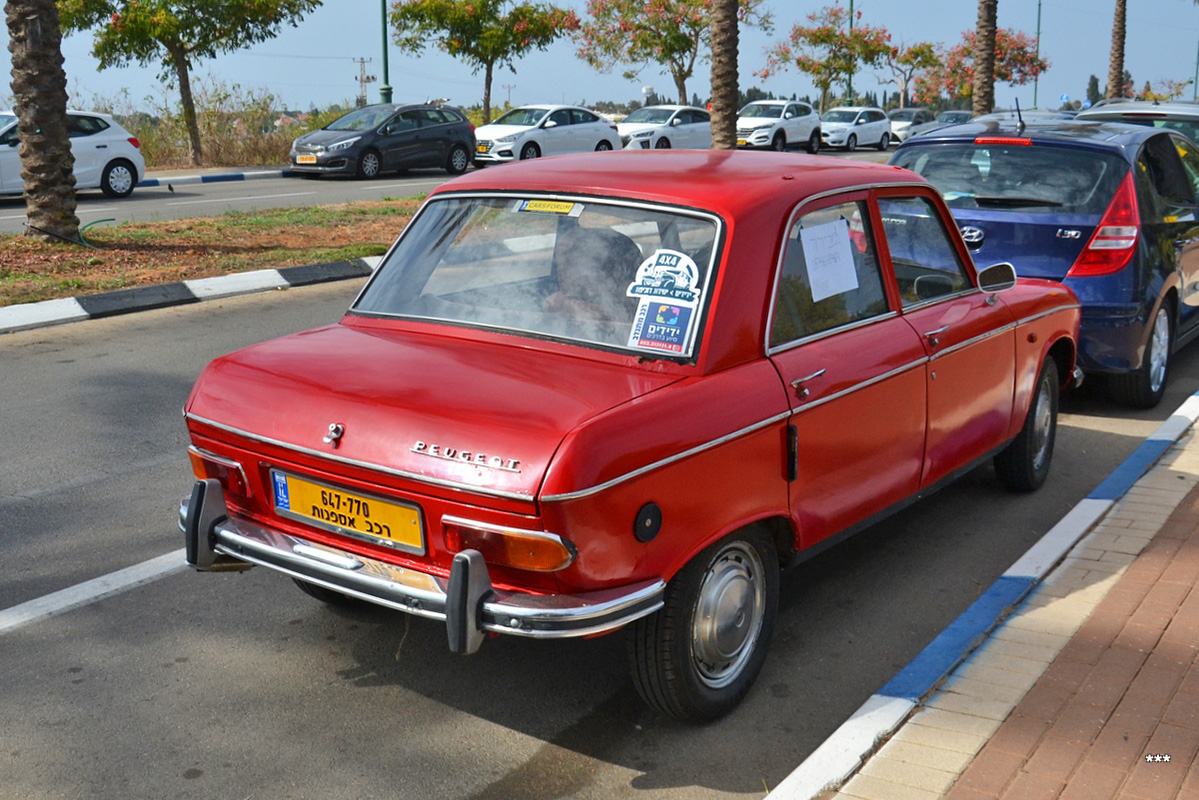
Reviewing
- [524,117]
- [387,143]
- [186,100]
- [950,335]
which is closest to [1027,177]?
[950,335]

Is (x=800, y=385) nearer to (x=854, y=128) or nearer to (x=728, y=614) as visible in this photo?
(x=728, y=614)

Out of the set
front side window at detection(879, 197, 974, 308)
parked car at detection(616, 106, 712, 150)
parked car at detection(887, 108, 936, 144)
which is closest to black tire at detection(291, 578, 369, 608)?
front side window at detection(879, 197, 974, 308)

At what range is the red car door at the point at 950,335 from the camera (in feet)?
16.0

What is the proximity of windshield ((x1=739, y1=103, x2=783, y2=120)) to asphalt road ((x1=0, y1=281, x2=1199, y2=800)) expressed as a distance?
32664 mm

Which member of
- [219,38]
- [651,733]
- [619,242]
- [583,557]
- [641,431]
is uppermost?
[219,38]

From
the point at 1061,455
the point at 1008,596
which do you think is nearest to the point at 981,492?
the point at 1061,455

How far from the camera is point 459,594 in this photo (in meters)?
3.29

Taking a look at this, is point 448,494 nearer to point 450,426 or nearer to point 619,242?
point 450,426

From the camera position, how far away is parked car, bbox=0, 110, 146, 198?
63.9ft

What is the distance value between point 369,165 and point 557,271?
22015 millimetres

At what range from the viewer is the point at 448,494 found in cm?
338

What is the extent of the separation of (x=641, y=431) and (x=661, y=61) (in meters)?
43.7

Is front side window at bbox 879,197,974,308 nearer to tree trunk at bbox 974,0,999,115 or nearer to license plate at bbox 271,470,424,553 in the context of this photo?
license plate at bbox 271,470,424,553

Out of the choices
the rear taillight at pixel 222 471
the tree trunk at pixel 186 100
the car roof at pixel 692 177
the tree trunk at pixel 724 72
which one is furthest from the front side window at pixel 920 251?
the tree trunk at pixel 186 100
